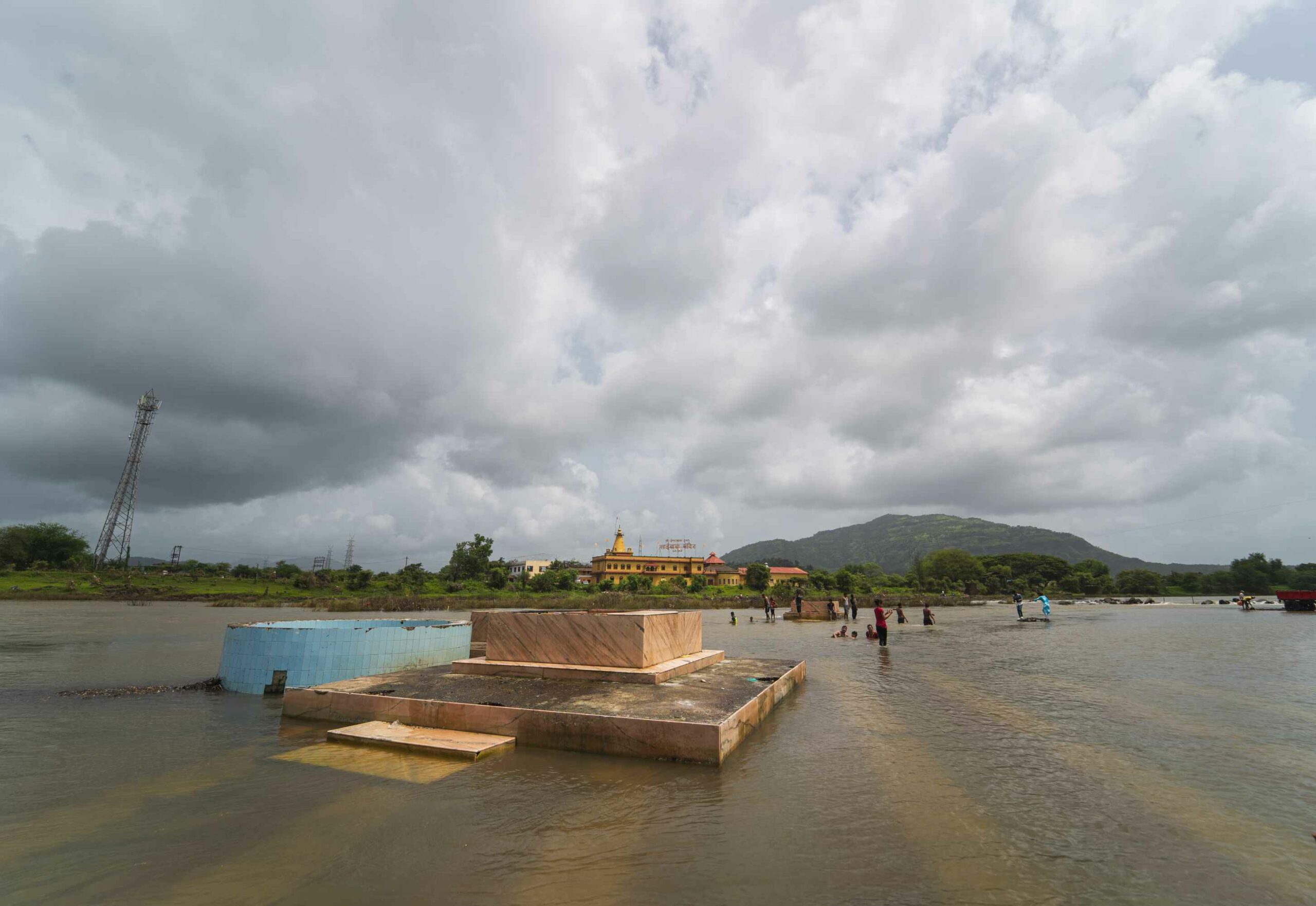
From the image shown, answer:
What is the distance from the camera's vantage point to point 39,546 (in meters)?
85.5

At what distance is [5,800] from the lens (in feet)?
23.4

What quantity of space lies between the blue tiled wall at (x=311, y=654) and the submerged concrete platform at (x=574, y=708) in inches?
59.3

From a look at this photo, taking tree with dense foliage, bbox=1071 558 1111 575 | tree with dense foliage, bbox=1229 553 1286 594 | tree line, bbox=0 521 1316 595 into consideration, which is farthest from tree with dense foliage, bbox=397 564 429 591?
tree with dense foliage, bbox=1229 553 1286 594

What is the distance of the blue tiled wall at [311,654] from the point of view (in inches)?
550

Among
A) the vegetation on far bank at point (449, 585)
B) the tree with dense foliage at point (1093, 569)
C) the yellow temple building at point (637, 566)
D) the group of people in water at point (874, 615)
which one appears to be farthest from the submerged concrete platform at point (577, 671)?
the tree with dense foliage at point (1093, 569)

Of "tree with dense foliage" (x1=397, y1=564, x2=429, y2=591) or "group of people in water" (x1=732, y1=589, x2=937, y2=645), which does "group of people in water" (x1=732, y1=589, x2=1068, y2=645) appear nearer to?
"group of people in water" (x1=732, y1=589, x2=937, y2=645)

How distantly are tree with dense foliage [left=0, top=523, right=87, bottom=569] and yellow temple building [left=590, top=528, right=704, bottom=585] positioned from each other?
85594mm

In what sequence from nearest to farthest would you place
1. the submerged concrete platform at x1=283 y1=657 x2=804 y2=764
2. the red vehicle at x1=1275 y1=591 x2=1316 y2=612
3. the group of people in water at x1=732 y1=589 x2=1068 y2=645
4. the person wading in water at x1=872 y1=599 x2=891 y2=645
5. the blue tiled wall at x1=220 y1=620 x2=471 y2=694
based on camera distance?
the submerged concrete platform at x1=283 y1=657 x2=804 y2=764 → the blue tiled wall at x1=220 y1=620 x2=471 y2=694 → the person wading in water at x1=872 y1=599 x2=891 y2=645 → the group of people in water at x1=732 y1=589 x2=1068 y2=645 → the red vehicle at x1=1275 y1=591 x2=1316 y2=612

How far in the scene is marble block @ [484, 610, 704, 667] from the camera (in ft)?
40.0

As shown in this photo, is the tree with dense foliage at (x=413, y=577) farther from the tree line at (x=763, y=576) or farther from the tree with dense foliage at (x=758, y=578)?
the tree with dense foliage at (x=758, y=578)

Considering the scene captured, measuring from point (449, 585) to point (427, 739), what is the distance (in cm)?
7271

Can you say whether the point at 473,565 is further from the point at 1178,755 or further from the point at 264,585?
the point at 1178,755

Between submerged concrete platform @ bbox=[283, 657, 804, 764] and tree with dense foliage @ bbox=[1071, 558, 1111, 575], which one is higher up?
tree with dense foliage @ bbox=[1071, 558, 1111, 575]

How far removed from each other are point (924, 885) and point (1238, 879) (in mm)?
3077
